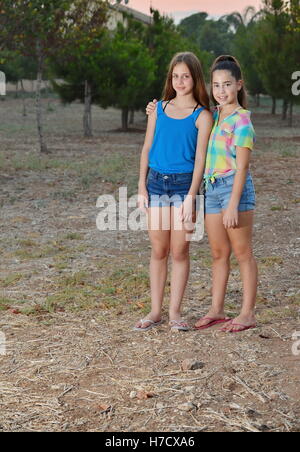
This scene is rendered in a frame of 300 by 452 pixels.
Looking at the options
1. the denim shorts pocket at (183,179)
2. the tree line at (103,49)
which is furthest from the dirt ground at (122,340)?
the tree line at (103,49)

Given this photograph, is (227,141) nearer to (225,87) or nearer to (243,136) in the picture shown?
(243,136)

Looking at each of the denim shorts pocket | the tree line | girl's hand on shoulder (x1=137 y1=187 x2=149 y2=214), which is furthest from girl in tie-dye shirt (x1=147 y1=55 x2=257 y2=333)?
the tree line

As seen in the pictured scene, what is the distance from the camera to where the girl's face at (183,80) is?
4.27m

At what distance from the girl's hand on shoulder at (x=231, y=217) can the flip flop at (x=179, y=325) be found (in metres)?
0.83

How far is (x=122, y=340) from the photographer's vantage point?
4.52 meters

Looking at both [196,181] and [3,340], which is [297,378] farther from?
[3,340]

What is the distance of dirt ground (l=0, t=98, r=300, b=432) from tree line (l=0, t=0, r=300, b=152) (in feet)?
19.7

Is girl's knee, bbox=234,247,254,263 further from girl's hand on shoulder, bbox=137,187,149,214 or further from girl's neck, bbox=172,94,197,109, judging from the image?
girl's neck, bbox=172,94,197,109

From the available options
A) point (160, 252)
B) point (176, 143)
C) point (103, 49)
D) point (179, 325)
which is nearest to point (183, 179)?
point (176, 143)

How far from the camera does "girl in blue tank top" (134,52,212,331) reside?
4254 millimetres

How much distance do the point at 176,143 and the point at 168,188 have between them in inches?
11.5

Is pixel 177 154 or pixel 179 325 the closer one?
pixel 177 154

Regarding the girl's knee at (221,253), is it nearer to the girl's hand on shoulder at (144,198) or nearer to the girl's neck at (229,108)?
the girl's hand on shoulder at (144,198)
